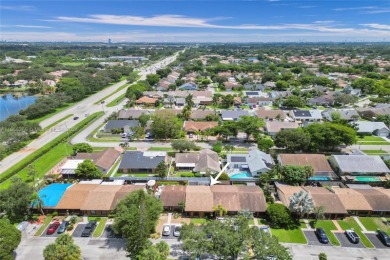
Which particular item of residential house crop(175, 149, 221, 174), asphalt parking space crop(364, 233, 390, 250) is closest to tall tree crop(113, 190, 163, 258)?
residential house crop(175, 149, 221, 174)

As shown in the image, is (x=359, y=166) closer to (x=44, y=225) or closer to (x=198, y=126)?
(x=198, y=126)

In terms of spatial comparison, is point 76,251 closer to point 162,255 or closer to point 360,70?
point 162,255

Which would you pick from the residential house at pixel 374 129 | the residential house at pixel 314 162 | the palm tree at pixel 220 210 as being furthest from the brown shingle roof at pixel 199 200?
the residential house at pixel 374 129

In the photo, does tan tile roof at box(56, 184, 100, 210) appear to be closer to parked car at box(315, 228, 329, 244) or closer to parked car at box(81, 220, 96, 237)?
parked car at box(81, 220, 96, 237)

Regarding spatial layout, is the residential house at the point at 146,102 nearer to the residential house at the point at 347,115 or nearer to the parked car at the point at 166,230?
the residential house at the point at 347,115

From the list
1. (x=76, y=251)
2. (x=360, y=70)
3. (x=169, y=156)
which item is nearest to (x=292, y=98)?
(x=169, y=156)
